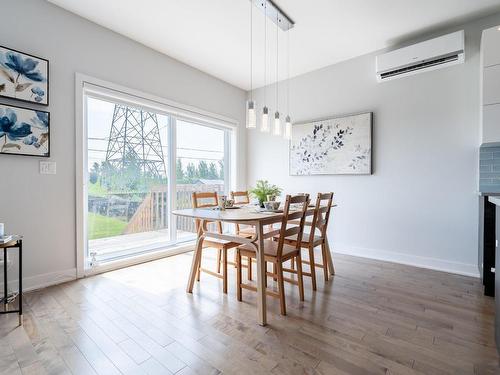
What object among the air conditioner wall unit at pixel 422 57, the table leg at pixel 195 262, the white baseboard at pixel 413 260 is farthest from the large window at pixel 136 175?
the air conditioner wall unit at pixel 422 57

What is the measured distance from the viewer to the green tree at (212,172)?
14.4ft

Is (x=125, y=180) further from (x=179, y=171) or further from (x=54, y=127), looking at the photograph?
(x=54, y=127)

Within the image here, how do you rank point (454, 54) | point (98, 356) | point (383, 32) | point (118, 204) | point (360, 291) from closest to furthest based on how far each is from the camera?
point (98, 356)
point (360, 291)
point (454, 54)
point (383, 32)
point (118, 204)

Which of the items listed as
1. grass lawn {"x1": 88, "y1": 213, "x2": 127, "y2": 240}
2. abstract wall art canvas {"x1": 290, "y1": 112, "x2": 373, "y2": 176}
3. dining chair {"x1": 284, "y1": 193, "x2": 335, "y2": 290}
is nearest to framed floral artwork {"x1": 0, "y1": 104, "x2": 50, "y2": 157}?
grass lawn {"x1": 88, "y1": 213, "x2": 127, "y2": 240}

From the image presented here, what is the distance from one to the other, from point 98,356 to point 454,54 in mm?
4040

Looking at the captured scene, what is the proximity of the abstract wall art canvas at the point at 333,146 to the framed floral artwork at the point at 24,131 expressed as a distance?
3.14m

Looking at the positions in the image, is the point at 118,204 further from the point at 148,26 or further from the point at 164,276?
the point at 148,26

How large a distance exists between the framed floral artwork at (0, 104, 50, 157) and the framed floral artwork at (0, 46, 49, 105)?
118 mm

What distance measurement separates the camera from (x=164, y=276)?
2.80 m

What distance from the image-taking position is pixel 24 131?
91.7 inches

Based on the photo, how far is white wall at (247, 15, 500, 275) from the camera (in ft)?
9.36

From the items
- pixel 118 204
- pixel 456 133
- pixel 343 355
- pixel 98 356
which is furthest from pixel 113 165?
pixel 456 133

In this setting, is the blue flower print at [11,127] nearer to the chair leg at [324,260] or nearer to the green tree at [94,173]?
the green tree at [94,173]

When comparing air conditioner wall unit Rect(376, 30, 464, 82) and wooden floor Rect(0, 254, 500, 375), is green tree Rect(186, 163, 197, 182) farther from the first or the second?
air conditioner wall unit Rect(376, 30, 464, 82)
